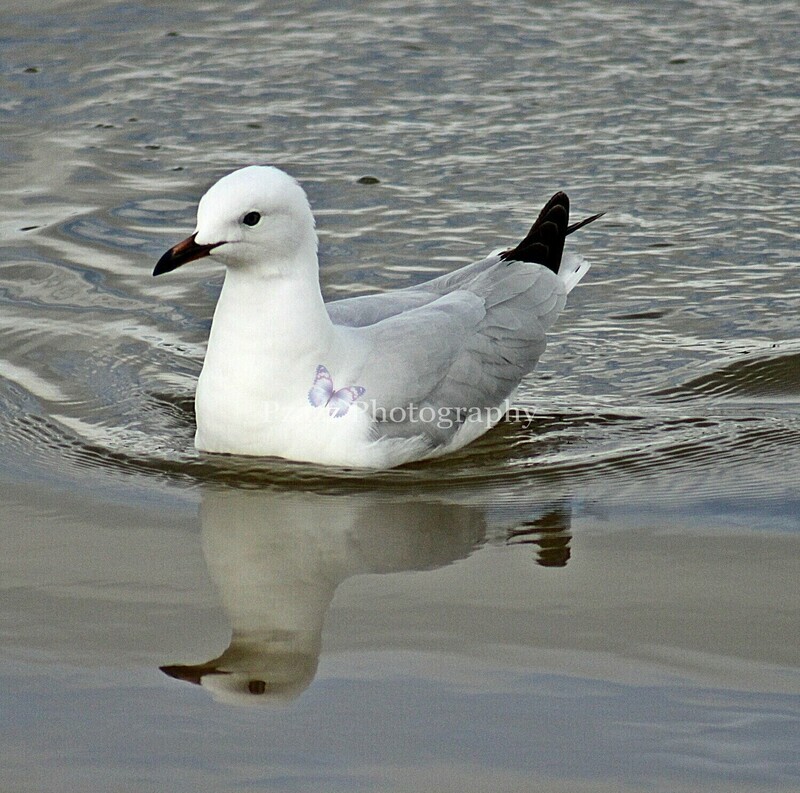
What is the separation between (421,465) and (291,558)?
0.99 metres

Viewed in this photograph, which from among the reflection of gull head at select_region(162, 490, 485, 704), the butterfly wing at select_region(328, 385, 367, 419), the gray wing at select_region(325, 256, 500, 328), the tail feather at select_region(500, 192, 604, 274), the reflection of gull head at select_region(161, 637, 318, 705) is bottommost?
the reflection of gull head at select_region(161, 637, 318, 705)

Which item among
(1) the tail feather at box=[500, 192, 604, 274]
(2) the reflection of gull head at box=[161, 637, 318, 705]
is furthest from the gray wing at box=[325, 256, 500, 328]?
(2) the reflection of gull head at box=[161, 637, 318, 705]

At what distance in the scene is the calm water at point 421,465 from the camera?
3719 millimetres

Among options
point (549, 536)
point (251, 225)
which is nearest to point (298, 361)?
point (251, 225)

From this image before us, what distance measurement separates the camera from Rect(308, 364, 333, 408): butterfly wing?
530 cm

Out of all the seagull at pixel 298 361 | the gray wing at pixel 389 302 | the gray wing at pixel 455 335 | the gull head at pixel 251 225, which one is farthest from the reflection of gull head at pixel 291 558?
the gray wing at pixel 389 302

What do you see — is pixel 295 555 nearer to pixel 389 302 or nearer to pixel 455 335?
pixel 455 335

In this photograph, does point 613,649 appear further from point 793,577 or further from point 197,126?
point 197,126

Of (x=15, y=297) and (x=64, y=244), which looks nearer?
(x=15, y=297)

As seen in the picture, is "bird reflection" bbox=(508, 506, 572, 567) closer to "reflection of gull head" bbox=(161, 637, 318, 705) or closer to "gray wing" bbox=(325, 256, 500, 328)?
"reflection of gull head" bbox=(161, 637, 318, 705)

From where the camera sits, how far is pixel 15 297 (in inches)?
279

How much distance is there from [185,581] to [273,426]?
0.91 m

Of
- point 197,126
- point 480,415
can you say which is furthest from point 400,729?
point 197,126

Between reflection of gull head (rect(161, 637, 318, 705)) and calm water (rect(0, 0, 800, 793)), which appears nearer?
calm water (rect(0, 0, 800, 793))
